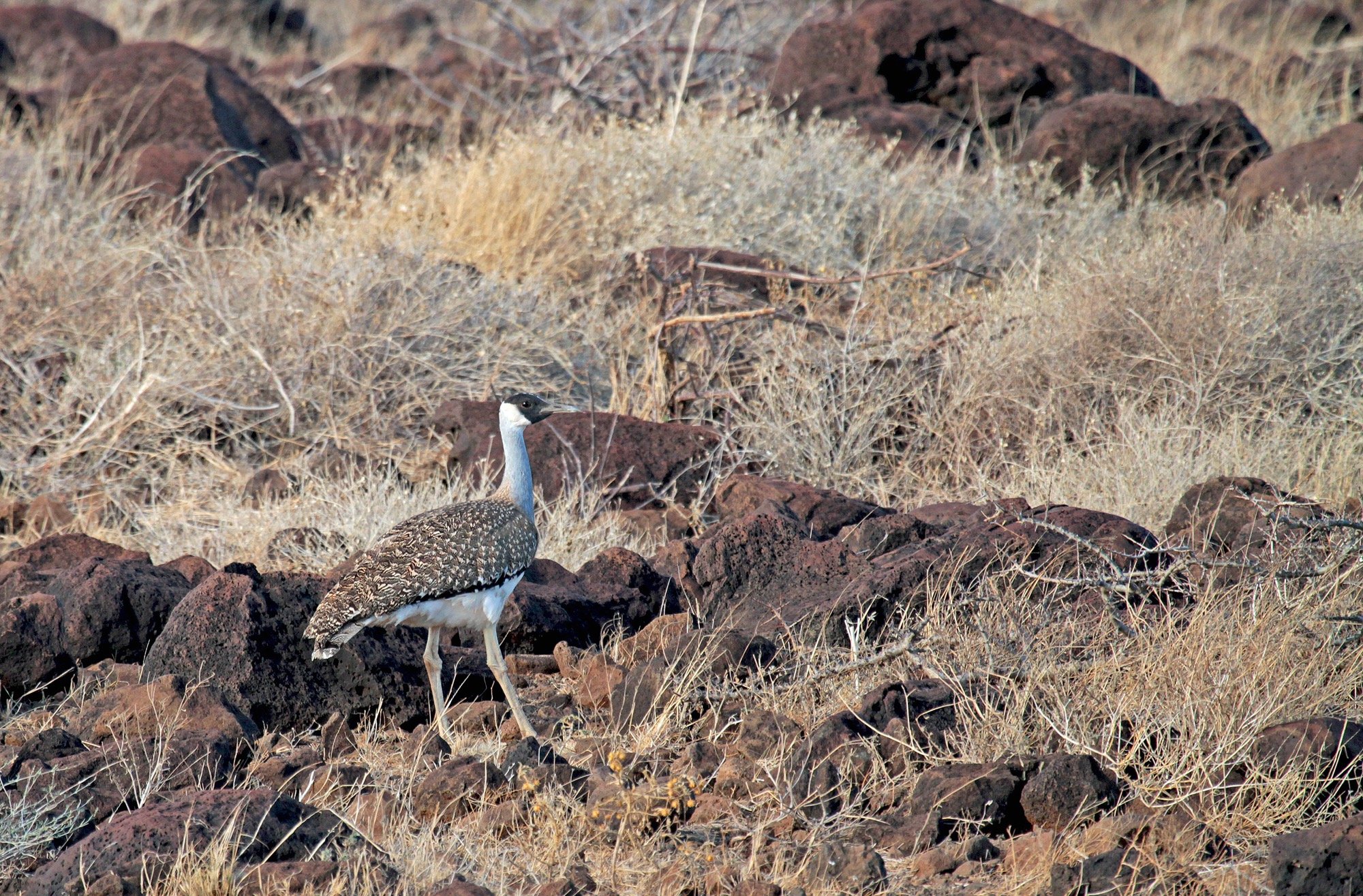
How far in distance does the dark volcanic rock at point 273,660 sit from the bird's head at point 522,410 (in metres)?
0.96

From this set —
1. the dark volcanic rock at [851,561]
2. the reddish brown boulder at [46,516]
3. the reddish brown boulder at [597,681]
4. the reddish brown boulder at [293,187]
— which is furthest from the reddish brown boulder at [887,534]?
the reddish brown boulder at [293,187]

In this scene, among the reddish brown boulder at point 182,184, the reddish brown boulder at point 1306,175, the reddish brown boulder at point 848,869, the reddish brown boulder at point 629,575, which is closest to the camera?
the reddish brown boulder at point 848,869

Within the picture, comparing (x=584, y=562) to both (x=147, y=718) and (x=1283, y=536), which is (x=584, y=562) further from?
(x=1283, y=536)

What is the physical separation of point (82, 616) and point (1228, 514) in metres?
4.33

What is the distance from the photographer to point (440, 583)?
4500mm

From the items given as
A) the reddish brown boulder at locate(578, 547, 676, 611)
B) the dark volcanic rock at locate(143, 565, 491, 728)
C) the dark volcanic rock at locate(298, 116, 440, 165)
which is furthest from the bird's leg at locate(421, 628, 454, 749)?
the dark volcanic rock at locate(298, 116, 440, 165)

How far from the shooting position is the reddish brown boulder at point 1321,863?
3328 millimetres

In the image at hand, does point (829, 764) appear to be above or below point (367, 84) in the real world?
above

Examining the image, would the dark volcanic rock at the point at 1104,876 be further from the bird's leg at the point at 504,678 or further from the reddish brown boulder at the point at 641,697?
the bird's leg at the point at 504,678

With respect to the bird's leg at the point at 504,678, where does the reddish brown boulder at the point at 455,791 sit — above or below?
above

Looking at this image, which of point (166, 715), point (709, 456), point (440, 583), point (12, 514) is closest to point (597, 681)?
point (440, 583)

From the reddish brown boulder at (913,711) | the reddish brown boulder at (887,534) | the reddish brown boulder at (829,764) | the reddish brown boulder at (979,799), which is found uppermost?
the reddish brown boulder at (979,799)

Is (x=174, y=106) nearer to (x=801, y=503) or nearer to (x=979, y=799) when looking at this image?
(x=801, y=503)

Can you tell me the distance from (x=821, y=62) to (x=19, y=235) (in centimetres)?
650
